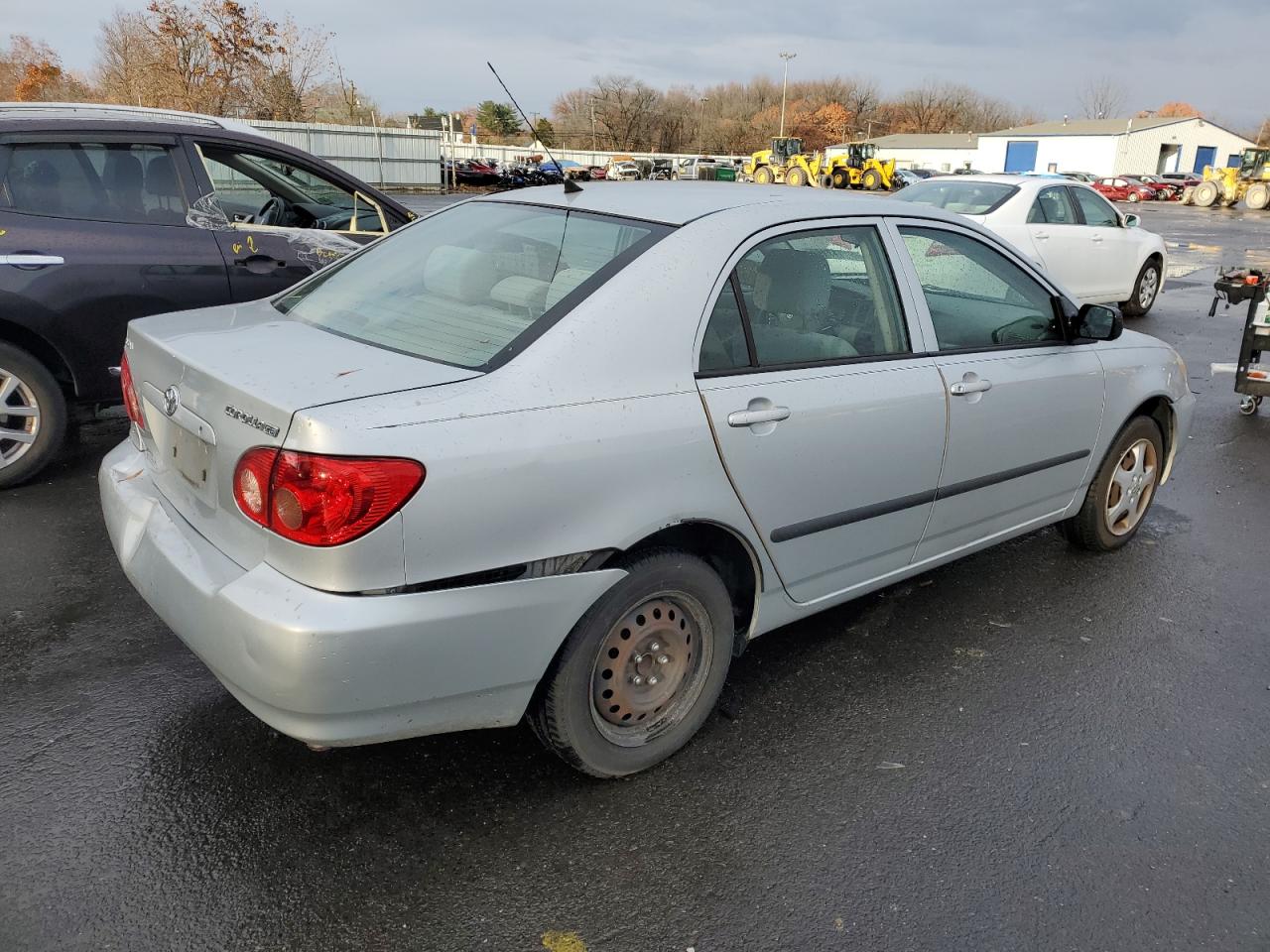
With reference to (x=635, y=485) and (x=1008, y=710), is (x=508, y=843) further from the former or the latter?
(x=1008, y=710)

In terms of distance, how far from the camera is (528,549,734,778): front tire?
→ 2.52 m

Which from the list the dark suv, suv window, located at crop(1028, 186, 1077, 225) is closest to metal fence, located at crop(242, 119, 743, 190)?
suv window, located at crop(1028, 186, 1077, 225)

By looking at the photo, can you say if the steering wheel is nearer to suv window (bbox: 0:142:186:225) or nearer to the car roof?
suv window (bbox: 0:142:186:225)

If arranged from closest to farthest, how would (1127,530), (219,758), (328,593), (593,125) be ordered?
(328,593) < (219,758) < (1127,530) < (593,125)

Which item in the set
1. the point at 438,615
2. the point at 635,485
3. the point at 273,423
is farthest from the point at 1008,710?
the point at 273,423

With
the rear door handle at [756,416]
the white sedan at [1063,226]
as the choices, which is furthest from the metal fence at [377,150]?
the rear door handle at [756,416]

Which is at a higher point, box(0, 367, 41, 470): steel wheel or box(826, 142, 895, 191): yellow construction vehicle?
box(826, 142, 895, 191): yellow construction vehicle

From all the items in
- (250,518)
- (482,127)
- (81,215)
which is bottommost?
(250,518)

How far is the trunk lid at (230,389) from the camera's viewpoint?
2.29 meters

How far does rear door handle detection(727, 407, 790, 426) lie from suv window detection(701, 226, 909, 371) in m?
0.15

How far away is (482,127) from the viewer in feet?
278

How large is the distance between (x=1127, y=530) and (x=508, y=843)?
350cm

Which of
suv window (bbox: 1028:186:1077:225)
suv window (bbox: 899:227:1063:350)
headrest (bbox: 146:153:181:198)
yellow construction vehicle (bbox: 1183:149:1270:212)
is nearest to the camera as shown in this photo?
suv window (bbox: 899:227:1063:350)

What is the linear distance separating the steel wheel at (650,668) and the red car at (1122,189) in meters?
52.1
